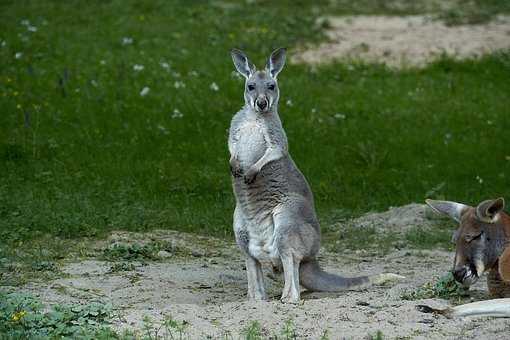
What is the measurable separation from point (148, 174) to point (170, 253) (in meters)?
2.52

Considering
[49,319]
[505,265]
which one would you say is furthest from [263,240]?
[49,319]

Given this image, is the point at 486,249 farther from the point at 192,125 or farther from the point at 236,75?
the point at 236,75

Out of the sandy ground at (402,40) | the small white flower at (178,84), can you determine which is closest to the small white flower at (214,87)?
the small white flower at (178,84)

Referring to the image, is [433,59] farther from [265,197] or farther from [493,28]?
[265,197]

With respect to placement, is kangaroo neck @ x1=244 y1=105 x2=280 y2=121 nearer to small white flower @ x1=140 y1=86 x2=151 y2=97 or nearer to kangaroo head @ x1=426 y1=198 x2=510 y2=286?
kangaroo head @ x1=426 y1=198 x2=510 y2=286

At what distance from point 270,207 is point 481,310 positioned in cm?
197

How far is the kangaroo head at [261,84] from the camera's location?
310 inches

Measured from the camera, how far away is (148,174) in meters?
11.2

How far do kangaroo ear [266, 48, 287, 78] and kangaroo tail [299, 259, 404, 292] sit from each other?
1.73 metres

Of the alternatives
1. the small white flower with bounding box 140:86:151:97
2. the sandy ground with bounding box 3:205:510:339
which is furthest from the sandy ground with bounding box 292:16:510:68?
the sandy ground with bounding box 3:205:510:339

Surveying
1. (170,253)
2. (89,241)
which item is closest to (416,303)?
(170,253)

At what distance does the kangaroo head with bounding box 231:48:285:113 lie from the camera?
7.87m

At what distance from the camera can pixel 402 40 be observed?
1559 centimetres

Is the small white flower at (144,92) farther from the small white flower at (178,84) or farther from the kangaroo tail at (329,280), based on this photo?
the kangaroo tail at (329,280)
